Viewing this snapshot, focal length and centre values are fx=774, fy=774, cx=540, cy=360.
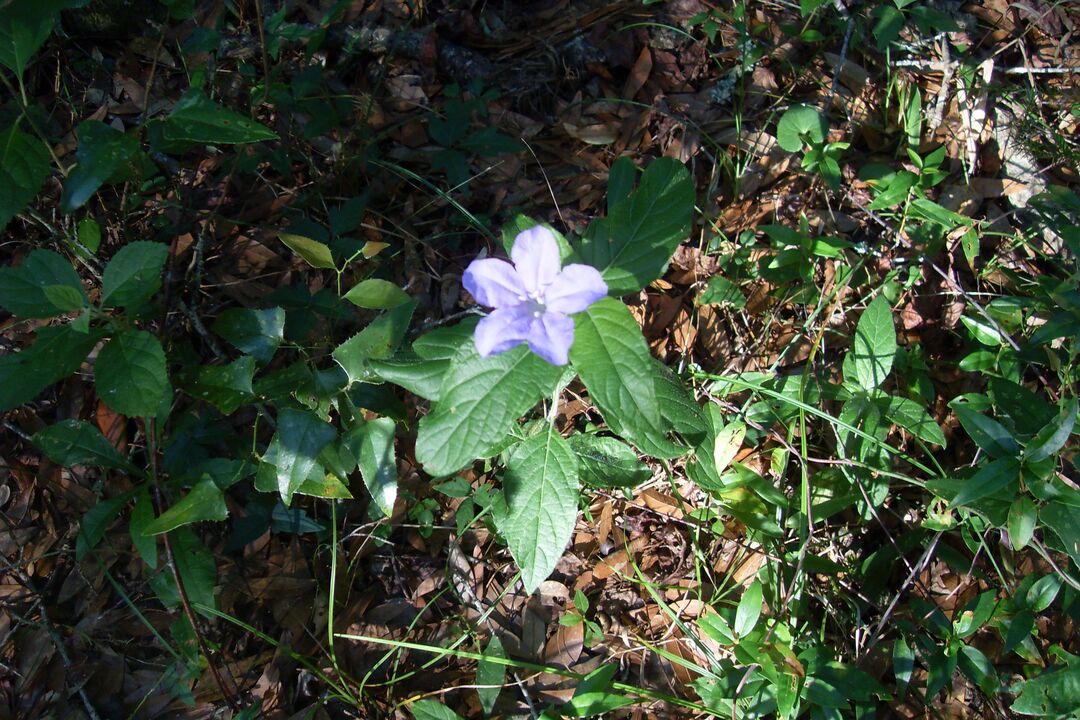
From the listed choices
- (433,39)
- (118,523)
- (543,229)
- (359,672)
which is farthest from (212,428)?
(433,39)

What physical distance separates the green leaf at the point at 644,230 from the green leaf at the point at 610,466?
648 mm

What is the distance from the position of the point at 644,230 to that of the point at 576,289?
0.27 meters

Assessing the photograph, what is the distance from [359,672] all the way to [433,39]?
2651 mm

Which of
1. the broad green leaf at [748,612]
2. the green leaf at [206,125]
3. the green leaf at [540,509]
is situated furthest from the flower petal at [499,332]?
the broad green leaf at [748,612]

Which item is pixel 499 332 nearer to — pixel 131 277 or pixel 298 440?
pixel 298 440

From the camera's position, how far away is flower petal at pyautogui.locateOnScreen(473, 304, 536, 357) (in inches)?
62.2

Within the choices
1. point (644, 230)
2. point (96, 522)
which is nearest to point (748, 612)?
point (644, 230)

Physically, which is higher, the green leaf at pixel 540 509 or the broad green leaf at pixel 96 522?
the green leaf at pixel 540 509

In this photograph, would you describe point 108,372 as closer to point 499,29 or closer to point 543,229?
point 543,229

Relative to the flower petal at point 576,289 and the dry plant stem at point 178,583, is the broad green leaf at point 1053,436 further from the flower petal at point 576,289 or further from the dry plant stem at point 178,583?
the dry plant stem at point 178,583

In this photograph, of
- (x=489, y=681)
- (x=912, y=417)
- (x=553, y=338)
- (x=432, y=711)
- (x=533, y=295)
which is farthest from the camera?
(x=912, y=417)

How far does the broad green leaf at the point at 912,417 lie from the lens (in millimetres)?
2650

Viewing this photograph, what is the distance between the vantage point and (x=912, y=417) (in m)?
2.70

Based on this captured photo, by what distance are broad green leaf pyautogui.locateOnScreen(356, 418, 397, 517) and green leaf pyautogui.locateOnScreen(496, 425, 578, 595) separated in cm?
39
